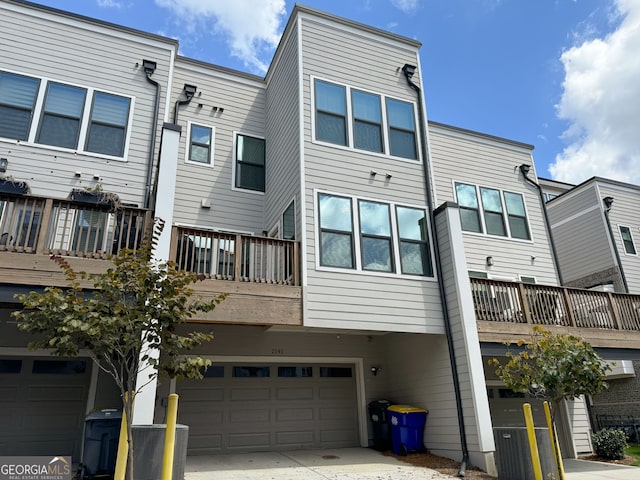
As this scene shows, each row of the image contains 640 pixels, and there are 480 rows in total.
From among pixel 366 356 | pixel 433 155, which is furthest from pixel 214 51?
pixel 366 356

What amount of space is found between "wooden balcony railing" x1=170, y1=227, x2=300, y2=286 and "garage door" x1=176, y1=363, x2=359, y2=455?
2.77 metres

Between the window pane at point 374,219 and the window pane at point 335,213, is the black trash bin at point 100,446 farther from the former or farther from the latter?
the window pane at point 374,219

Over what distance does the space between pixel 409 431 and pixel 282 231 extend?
4.95m

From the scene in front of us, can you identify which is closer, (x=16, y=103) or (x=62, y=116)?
(x=16, y=103)

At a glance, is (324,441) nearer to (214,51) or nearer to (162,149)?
(162,149)

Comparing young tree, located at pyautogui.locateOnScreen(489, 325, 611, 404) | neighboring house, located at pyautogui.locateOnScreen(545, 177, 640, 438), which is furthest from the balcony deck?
neighboring house, located at pyautogui.locateOnScreen(545, 177, 640, 438)

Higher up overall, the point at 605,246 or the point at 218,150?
the point at 218,150

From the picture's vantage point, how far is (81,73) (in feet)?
32.3

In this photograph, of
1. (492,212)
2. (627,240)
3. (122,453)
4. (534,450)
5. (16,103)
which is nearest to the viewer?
(122,453)

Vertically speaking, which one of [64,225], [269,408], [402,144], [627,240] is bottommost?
[269,408]

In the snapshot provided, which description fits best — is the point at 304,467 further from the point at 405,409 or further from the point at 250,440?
the point at 405,409

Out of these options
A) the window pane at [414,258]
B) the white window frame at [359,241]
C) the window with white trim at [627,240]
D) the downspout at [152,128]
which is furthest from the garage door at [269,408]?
the window with white trim at [627,240]

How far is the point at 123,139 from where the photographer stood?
969 centimetres

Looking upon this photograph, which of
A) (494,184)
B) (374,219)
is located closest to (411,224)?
(374,219)
